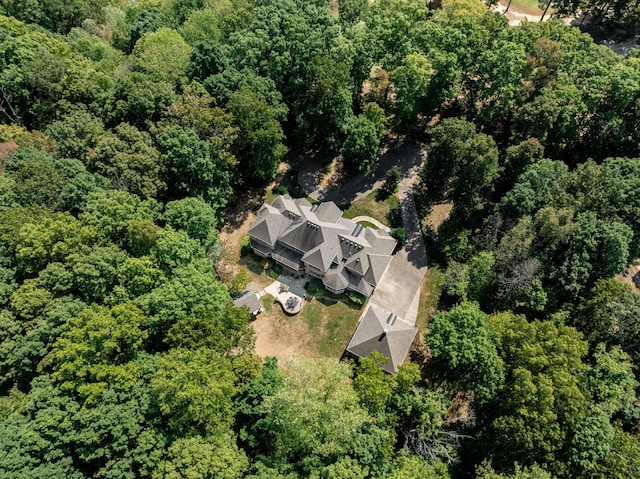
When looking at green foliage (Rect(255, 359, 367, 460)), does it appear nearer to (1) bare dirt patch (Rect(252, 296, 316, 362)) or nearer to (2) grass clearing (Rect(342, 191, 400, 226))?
(1) bare dirt patch (Rect(252, 296, 316, 362))

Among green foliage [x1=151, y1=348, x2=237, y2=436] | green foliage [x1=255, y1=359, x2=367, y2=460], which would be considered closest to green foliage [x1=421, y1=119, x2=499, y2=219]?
green foliage [x1=255, y1=359, x2=367, y2=460]

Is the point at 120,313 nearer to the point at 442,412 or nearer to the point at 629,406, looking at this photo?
the point at 442,412

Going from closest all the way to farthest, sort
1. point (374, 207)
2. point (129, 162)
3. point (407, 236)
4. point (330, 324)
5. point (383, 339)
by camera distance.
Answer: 1. point (383, 339)
2. point (129, 162)
3. point (330, 324)
4. point (407, 236)
5. point (374, 207)

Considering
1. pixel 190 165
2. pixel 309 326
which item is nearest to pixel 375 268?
pixel 309 326

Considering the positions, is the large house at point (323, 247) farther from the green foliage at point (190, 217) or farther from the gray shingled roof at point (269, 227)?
the green foliage at point (190, 217)

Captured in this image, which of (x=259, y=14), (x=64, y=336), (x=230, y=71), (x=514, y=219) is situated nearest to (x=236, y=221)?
(x=230, y=71)

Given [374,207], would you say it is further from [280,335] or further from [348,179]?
[280,335]
